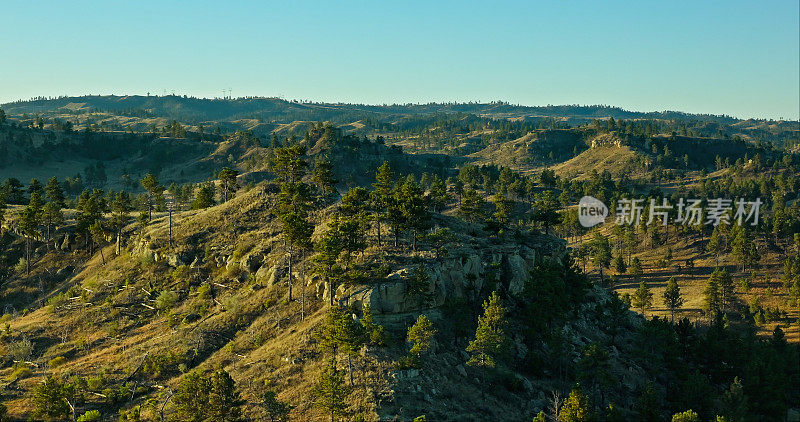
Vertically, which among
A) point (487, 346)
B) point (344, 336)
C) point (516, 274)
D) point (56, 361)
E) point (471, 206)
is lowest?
point (56, 361)

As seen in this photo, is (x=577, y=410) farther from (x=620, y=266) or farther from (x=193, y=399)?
(x=620, y=266)

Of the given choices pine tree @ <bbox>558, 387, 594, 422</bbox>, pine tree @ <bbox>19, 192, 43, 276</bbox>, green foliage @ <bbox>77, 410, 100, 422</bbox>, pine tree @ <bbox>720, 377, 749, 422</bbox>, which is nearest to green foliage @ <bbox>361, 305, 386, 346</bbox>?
pine tree @ <bbox>558, 387, 594, 422</bbox>

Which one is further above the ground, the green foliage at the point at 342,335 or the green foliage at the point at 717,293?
the green foliage at the point at 342,335

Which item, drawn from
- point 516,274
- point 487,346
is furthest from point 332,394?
point 516,274

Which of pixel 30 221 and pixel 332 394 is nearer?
pixel 332 394

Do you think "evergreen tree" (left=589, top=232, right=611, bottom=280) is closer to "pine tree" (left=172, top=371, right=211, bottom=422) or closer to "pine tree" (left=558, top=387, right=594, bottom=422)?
"pine tree" (left=558, top=387, right=594, bottom=422)

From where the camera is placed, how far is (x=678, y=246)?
170 m

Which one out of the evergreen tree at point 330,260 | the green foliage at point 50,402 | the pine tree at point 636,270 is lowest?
the pine tree at point 636,270

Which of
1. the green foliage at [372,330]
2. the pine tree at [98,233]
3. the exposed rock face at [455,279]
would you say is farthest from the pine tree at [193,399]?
the pine tree at [98,233]

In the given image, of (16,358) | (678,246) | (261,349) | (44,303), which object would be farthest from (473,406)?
(678,246)

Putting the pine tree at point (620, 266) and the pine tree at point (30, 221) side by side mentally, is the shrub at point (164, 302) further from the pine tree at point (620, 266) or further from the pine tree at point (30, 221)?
the pine tree at point (620, 266)

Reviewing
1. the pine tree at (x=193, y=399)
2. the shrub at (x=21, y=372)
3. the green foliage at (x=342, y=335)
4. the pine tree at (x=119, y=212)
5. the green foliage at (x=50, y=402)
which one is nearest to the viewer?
the pine tree at (x=193, y=399)

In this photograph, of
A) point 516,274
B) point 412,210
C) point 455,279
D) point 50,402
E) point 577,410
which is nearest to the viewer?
point 50,402

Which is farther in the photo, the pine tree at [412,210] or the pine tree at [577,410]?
the pine tree at [412,210]
